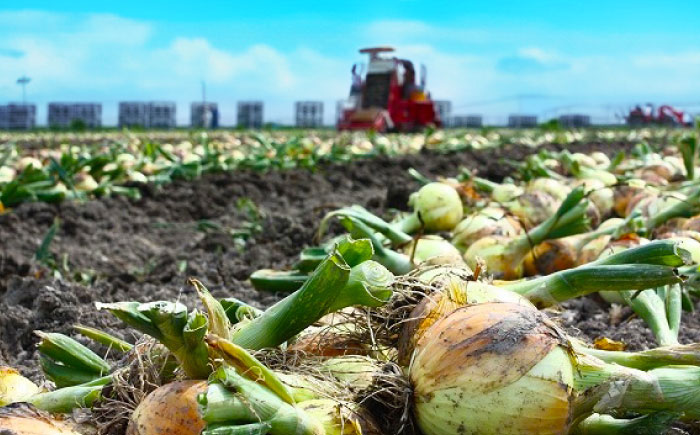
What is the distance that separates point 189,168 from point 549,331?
7.23 metres

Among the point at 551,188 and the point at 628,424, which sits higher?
the point at 551,188

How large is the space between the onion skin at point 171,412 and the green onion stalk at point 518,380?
0.37 meters

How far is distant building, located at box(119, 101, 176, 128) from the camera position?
5384cm

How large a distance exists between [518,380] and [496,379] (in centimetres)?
4

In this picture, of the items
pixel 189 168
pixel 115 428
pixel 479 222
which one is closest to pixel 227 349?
pixel 115 428

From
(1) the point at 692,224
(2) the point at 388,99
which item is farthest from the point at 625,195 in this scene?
(2) the point at 388,99

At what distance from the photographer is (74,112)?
→ 2203 inches

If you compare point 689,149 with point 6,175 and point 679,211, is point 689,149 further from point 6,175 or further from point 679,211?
point 6,175

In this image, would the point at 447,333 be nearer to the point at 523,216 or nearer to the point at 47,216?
the point at 523,216

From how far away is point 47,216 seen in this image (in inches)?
238

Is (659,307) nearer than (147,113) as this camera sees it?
Yes

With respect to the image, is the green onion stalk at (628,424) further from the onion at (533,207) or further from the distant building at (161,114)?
the distant building at (161,114)

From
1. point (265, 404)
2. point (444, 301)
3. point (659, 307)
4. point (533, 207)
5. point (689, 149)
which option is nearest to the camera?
point (265, 404)

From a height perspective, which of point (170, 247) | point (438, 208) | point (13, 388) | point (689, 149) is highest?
point (689, 149)
